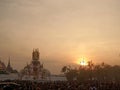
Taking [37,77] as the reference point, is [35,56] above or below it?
above

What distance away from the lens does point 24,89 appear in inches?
1152

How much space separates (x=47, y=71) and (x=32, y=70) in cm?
672

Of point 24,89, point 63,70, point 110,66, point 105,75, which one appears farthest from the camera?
point 63,70

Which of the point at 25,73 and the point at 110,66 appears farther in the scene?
the point at 110,66

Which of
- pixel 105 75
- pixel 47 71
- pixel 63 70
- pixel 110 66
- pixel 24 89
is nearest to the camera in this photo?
pixel 24 89

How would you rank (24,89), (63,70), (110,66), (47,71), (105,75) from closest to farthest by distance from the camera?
1. (24,89)
2. (47,71)
3. (105,75)
4. (110,66)
5. (63,70)

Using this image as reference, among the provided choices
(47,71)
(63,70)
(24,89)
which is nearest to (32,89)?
(24,89)

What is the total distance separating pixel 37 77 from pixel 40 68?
5804 millimetres

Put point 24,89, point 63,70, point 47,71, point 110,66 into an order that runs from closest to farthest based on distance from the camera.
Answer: point 24,89, point 47,71, point 110,66, point 63,70

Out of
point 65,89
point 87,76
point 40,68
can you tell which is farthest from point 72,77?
point 65,89

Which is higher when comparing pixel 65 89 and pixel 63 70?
pixel 63 70

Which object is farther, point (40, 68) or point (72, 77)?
point (72, 77)

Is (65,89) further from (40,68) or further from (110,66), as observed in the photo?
(110,66)

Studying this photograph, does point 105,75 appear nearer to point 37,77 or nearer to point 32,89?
point 37,77
